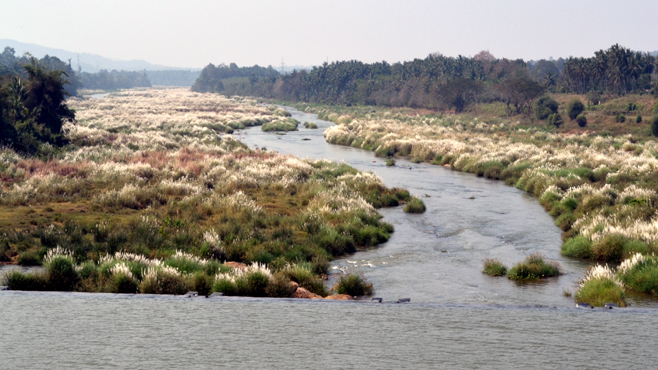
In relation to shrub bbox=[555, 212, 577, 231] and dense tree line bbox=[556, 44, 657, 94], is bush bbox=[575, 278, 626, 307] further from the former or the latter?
dense tree line bbox=[556, 44, 657, 94]

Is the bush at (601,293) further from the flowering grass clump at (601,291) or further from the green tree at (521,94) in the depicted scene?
the green tree at (521,94)

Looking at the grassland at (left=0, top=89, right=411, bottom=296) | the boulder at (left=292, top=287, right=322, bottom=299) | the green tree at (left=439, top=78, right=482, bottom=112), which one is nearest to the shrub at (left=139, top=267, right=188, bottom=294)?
the grassland at (left=0, top=89, right=411, bottom=296)

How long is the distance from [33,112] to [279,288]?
32443 mm

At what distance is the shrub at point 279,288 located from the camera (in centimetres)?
1132

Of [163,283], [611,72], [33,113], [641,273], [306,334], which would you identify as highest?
[611,72]

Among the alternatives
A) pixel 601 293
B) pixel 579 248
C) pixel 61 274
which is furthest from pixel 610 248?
pixel 61 274

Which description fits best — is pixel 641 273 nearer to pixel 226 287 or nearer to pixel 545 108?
pixel 226 287

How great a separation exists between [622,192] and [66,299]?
24342mm

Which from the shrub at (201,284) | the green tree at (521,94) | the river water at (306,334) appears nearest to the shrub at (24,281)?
the river water at (306,334)

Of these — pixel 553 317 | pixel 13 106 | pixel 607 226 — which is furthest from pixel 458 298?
pixel 13 106

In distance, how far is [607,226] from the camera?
1928cm

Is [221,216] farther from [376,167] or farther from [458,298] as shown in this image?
[376,167]

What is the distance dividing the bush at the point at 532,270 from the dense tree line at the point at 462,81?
7444 cm

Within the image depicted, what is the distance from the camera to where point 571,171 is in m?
33.5
